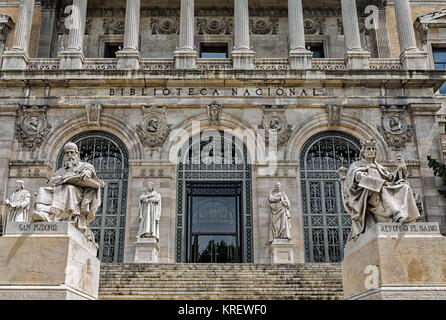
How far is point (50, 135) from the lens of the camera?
64.0 feet

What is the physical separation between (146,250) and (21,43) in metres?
9.90

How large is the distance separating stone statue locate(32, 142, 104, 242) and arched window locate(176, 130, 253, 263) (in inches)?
362

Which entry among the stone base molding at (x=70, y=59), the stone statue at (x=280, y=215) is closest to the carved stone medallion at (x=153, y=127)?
the stone base molding at (x=70, y=59)

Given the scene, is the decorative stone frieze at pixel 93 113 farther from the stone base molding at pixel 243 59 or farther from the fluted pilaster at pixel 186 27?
the stone base molding at pixel 243 59

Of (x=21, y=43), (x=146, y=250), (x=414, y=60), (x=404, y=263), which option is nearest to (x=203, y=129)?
(x=146, y=250)

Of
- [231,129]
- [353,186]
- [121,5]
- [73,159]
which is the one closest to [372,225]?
[353,186]

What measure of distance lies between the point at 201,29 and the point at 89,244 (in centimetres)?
1613

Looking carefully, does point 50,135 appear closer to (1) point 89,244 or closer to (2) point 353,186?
(1) point 89,244

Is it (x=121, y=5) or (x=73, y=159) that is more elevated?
(x=121, y=5)

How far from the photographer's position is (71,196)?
9.17m

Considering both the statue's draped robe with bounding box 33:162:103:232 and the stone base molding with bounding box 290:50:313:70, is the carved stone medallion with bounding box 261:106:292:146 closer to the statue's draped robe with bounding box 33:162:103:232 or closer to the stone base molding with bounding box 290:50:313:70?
the stone base molding with bounding box 290:50:313:70

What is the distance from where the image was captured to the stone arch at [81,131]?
1933 cm
